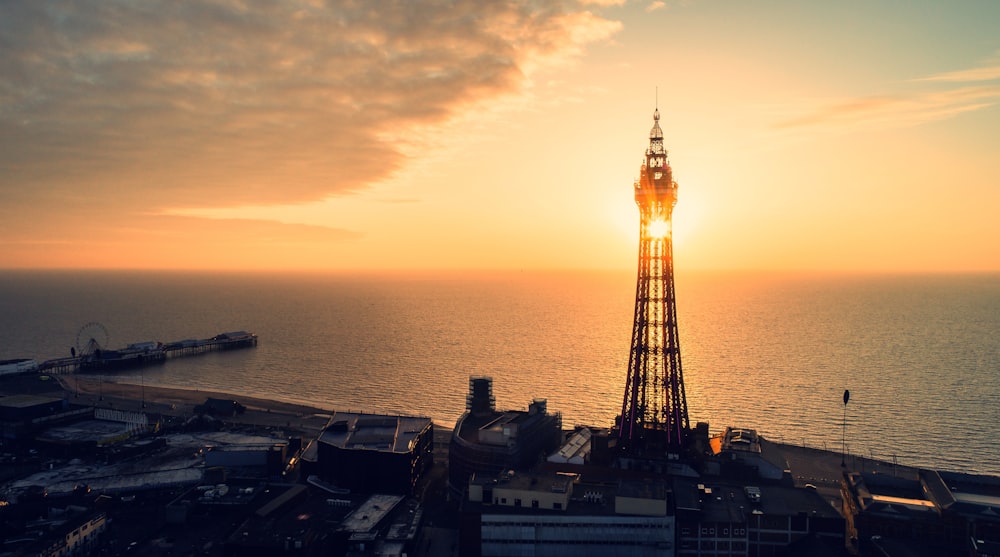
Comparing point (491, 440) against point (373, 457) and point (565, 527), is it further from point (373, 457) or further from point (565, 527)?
point (565, 527)

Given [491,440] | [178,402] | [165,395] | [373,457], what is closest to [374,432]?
[373,457]

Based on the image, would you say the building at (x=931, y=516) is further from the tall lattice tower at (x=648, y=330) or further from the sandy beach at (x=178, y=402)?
the sandy beach at (x=178, y=402)

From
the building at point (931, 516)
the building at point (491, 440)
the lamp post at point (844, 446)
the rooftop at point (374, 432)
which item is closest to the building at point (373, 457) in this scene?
the rooftop at point (374, 432)

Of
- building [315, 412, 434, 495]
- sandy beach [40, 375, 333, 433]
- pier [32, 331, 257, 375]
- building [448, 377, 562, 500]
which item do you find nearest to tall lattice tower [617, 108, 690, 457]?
building [448, 377, 562, 500]

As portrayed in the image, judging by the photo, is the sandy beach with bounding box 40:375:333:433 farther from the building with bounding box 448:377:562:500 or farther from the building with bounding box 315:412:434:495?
the building with bounding box 448:377:562:500

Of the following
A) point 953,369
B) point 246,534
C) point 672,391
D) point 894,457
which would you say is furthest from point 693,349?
point 246,534
